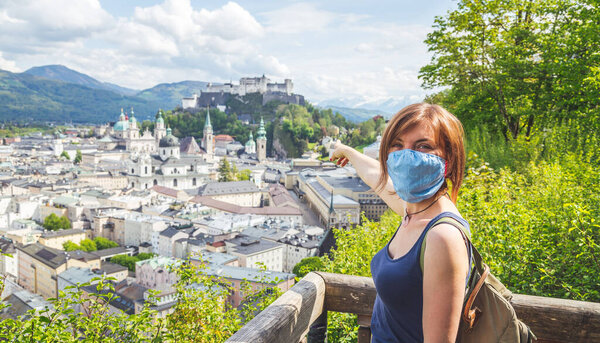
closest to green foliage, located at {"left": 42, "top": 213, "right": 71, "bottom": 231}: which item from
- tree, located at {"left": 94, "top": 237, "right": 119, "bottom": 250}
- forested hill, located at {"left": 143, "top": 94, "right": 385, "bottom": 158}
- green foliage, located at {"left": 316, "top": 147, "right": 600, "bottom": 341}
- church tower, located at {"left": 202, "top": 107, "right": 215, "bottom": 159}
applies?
tree, located at {"left": 94, "top": 237, "right": 119, "bottom": 250}

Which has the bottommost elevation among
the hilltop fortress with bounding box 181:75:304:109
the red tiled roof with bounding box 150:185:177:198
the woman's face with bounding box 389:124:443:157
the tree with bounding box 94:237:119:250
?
the tree with bounding box 94:237:119:250

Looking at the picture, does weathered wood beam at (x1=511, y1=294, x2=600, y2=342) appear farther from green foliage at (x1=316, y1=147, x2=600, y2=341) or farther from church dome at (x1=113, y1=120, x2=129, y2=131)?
church dome at (x1=113, y1=120, x2=129, y2=131)

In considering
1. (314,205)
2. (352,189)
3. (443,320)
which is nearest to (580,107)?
(443,320)

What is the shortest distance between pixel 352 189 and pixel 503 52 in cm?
3537

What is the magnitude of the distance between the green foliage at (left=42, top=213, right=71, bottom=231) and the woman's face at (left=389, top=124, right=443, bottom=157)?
48.3 m

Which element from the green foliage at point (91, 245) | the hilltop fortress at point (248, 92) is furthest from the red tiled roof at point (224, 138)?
the green foliage at point (91, 245)

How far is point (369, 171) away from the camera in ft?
6.44

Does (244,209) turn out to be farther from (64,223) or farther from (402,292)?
(402,292)

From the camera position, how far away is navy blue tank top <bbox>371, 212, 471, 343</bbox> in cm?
110

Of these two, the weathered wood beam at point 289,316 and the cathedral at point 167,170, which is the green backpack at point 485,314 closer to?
the weathered wood beam at point 289,316

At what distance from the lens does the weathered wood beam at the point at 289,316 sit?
1425mm

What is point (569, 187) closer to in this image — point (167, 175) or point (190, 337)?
point (190, 337)

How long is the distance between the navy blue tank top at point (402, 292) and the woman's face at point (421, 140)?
217 mm

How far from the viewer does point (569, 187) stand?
3.96 metres
